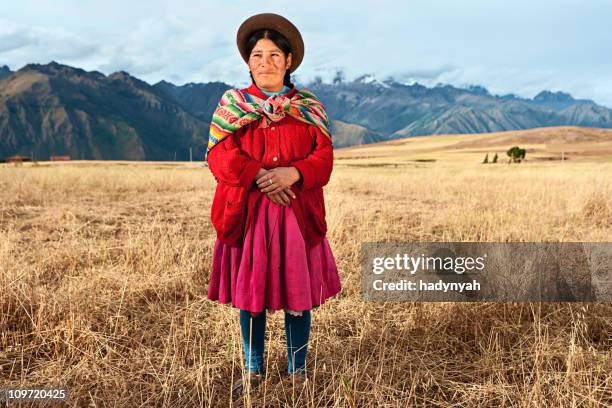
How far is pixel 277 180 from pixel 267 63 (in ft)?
2.23

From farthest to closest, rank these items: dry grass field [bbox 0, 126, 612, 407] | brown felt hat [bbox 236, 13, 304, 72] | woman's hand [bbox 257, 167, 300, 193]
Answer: dry grass field [bbox 0, 126, 612, 407] < brown felt hat [bbox 236, 13, 304, 72] < woman's hand [bbox 257, 167, 300, 193]

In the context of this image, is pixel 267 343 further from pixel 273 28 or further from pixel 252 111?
A: pixel 273 28

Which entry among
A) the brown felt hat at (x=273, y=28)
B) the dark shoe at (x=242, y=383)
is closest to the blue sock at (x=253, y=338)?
the dark shoe at (x=242, y=383)

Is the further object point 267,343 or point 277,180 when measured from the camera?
point 267,343

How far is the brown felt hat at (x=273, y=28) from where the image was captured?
2.42 m

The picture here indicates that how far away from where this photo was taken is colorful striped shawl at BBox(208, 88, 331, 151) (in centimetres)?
238

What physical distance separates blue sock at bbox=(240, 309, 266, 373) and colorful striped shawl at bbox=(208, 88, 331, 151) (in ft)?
3.43

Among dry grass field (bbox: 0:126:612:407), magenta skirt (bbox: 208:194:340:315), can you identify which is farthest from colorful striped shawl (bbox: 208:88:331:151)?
dry grass field (bbox: 0:126:612:407)

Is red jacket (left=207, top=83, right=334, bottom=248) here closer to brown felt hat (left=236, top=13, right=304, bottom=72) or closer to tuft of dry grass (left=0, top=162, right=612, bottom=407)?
brown felt hat (left=236, top=13, right=304, bottom=72)

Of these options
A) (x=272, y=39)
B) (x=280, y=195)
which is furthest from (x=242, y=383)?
(x=272, y=39)

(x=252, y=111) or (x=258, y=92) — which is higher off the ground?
(x=258, y=92)

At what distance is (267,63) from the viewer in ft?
8.04

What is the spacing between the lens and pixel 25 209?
8953 millimetres

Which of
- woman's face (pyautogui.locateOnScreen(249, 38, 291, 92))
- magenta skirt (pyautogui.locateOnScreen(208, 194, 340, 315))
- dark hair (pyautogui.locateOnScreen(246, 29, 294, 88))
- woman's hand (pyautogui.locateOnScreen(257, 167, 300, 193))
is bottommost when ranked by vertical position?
magenta skirt (pyautogui.locateOnScreen(208, 194, 340, 315))
